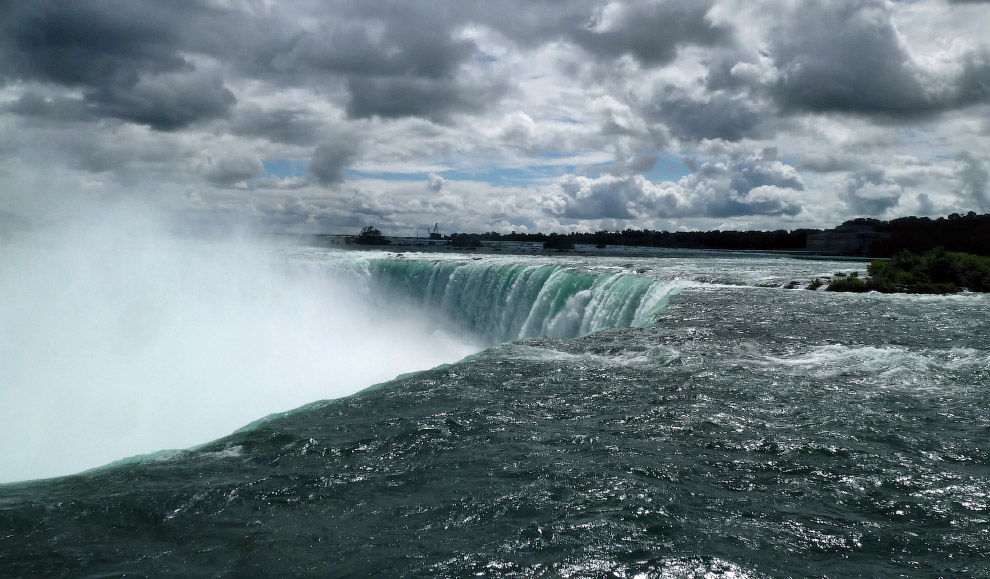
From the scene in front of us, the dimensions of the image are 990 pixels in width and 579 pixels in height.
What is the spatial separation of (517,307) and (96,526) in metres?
17.8

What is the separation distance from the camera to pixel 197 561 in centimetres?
370

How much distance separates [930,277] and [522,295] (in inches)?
518

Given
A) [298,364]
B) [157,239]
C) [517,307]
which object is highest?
[157,239]

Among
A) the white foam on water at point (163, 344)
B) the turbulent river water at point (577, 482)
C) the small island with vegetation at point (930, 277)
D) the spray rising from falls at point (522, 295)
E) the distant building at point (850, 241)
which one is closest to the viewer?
the turbulent river water at point (577, 482)

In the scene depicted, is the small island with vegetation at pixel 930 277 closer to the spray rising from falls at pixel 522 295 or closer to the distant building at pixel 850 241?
the spray rising from falls at pixel 522 295

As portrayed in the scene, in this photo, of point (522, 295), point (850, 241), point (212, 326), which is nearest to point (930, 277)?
point (522, 295)

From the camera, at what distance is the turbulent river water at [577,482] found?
376cm

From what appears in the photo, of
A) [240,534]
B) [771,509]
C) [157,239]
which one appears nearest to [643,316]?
[771,509]

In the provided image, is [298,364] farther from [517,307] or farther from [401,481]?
[401,481]

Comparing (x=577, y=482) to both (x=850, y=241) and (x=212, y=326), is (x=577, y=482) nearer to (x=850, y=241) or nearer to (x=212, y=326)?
(x=212, y=326)

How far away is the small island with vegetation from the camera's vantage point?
696 inches

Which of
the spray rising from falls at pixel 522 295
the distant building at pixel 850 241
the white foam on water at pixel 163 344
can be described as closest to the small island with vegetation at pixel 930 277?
the spray rising from falls at pixel 522 295

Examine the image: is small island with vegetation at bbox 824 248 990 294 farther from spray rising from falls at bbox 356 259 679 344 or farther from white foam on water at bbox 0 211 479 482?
white foam on water at bbox 0 211 479 482

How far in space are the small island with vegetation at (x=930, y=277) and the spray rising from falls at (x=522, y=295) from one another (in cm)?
→ 629
